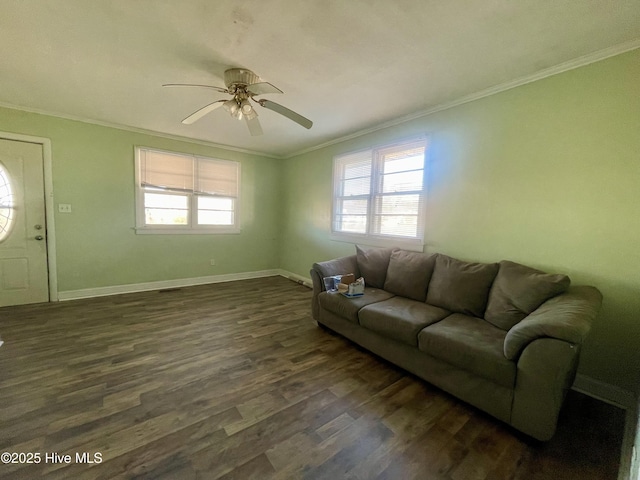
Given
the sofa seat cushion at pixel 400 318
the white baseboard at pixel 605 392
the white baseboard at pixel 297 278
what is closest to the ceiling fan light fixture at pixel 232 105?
the sofa seat cushion at pixel 400 318

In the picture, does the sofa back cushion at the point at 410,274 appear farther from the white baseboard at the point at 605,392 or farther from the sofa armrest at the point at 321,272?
the white baseboard at the point at 605,392

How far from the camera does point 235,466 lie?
50.4 inches

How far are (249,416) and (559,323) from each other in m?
1.91

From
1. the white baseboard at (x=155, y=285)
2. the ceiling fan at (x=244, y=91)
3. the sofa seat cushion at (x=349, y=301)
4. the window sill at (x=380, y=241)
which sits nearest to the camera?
the ceiling fan at (x=244, y=91)

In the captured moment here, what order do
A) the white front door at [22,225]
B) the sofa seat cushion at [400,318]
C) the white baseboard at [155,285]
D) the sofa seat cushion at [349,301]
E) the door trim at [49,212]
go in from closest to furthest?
the sofa seat cushion at [400,318], the sofa seat cushion at [349,301], the white front door at [22,225], the door trim at [49,212], the white baseboard at [155,285]

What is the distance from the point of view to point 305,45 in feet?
6.08

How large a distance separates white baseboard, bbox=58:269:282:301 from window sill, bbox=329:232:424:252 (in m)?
2.06

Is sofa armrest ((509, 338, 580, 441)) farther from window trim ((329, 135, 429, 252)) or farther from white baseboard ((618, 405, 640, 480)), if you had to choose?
window trim ((329, 135, 429, 252))

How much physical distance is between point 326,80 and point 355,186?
1.75m

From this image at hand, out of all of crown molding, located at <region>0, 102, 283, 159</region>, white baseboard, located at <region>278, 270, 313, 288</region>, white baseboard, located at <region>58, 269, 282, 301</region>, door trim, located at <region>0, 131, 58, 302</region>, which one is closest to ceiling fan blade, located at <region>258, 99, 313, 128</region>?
crown molding, located at <region>0, 102, 283, 159</region>

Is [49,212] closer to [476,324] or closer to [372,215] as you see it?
[372,215]

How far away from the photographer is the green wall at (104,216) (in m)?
3.42

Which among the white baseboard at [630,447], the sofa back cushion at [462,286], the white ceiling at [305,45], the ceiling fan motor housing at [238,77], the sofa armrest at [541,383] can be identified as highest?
the white ceiling at [305,45]

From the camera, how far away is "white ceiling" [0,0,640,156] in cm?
153
